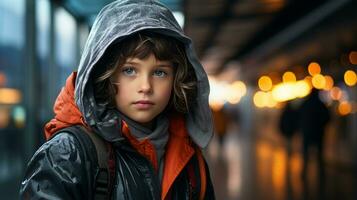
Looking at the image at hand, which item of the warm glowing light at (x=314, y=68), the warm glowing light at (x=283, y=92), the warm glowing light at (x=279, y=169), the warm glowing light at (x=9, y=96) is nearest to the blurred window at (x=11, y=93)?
the warm glowing light at (x=9, y=96)

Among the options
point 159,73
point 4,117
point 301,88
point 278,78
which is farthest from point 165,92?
point 278,78

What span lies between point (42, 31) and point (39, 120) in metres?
1.38

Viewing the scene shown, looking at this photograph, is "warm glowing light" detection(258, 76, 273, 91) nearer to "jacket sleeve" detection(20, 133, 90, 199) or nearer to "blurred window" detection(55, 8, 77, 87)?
"blurred window" detection(55, 8, 77, 87)

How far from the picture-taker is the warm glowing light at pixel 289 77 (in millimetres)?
14593

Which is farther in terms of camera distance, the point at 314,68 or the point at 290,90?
the point at 290,90

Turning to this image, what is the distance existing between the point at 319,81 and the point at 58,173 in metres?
10.5

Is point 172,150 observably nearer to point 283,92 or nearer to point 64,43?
point 64,43

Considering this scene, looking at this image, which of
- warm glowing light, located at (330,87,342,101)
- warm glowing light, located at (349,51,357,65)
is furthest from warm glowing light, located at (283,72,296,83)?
warm glowing light, located at (349,51,357,65)

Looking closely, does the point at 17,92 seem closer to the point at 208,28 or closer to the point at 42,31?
the point at 42,31

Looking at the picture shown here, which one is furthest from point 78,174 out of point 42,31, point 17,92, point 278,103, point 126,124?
point 278,103

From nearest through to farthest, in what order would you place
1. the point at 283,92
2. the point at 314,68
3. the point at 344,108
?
the point at 344,108 → the point at 314,68 → the point at 283,92

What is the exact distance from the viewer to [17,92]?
550 centimetres

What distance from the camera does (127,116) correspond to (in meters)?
1.37

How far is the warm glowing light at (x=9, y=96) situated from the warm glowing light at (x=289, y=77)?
10214mm
